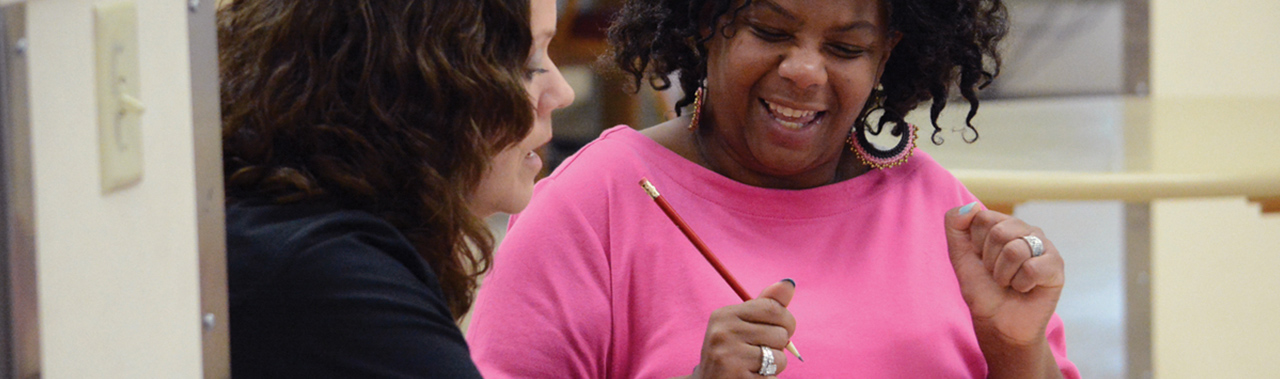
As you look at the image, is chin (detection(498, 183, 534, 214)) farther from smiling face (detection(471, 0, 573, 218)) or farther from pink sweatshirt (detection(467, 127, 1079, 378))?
pink sweatshirt (detection(467, 127, 1079, 378))

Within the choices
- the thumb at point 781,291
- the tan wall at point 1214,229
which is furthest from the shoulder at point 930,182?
the tan wall at point 1214,229

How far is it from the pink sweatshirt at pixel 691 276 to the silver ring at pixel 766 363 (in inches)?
8.0

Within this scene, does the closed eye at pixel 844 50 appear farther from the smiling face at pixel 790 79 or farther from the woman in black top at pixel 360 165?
the woman in black top at pixel 360 165

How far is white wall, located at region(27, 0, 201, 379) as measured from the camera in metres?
0.69

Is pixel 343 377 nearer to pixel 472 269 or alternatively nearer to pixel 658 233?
pixel 472 269

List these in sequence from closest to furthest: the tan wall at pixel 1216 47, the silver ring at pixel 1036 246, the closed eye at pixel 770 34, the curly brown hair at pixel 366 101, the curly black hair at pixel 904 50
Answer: the curly brown hair at pixel 366 101 < the silver ring at pixel 1036 246 < the closed eye at pixel 770 34 < the curly black hair at pixel 904 50 < the tan wall at pixel 1216 47

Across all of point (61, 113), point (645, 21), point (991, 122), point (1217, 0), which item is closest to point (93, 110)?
point (61, 113)

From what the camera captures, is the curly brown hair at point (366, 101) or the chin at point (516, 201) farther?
the chin at point (516, 201)

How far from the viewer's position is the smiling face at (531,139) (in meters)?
1.14

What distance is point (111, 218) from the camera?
2.39 feet

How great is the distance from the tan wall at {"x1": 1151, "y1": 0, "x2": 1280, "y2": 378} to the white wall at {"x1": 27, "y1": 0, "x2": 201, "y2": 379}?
2.73m

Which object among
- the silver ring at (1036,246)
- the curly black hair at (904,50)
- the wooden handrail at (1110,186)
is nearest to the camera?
the silver ring at (1036,246)

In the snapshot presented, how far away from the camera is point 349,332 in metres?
0.88

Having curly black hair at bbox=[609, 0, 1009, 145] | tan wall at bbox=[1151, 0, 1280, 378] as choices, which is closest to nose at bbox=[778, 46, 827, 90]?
curly black hair at bbox=[609, 0, 1009, 145]
